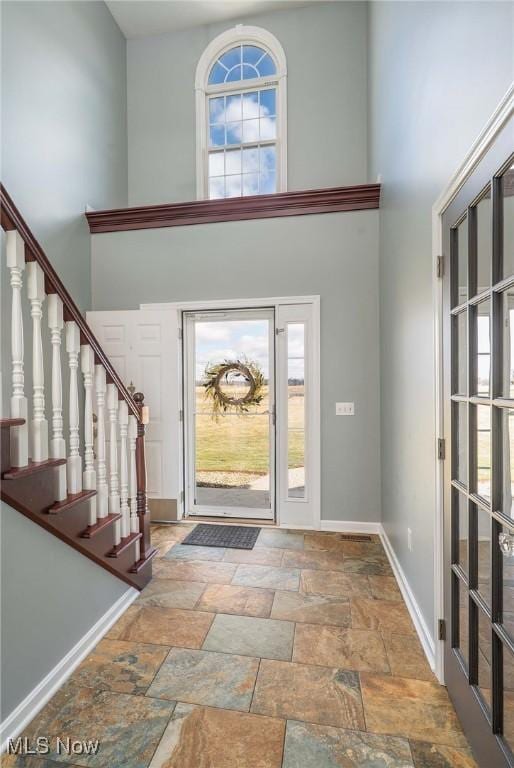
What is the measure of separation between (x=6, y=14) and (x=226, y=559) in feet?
14.1

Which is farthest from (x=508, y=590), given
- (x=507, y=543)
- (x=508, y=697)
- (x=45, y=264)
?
(x=45, y=264)

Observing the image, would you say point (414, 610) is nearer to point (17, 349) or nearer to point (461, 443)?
point (461, 443)

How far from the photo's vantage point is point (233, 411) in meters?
3.80

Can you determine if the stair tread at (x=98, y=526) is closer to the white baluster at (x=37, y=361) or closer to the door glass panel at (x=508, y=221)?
the white baluster at (x=37, y=361)

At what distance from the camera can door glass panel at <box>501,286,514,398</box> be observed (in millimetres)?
1094

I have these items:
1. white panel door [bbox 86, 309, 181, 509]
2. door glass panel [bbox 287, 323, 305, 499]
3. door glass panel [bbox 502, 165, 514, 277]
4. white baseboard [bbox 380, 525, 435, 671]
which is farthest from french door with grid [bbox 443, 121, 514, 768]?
white panel door [bbox 86, 309, 181, 509]

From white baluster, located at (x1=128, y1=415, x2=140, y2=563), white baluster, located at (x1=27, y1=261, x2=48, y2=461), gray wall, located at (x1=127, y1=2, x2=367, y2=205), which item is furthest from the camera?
gray wall, located at (x1=127, y1=2, x2=367, y2=205)

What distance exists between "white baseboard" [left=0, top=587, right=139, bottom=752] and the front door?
5.52 ft

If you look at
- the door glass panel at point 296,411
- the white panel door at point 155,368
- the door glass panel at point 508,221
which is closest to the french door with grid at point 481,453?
the door glass panel at point 508,221

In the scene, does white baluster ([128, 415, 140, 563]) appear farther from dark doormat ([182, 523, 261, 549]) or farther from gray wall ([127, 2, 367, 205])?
gray wall ([127, 2, 367, 205])

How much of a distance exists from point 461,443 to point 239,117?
4270 millimetres

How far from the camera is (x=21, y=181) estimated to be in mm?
2883

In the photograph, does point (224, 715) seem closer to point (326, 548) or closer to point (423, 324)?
point (326, 548)

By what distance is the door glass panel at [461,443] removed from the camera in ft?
4.82
